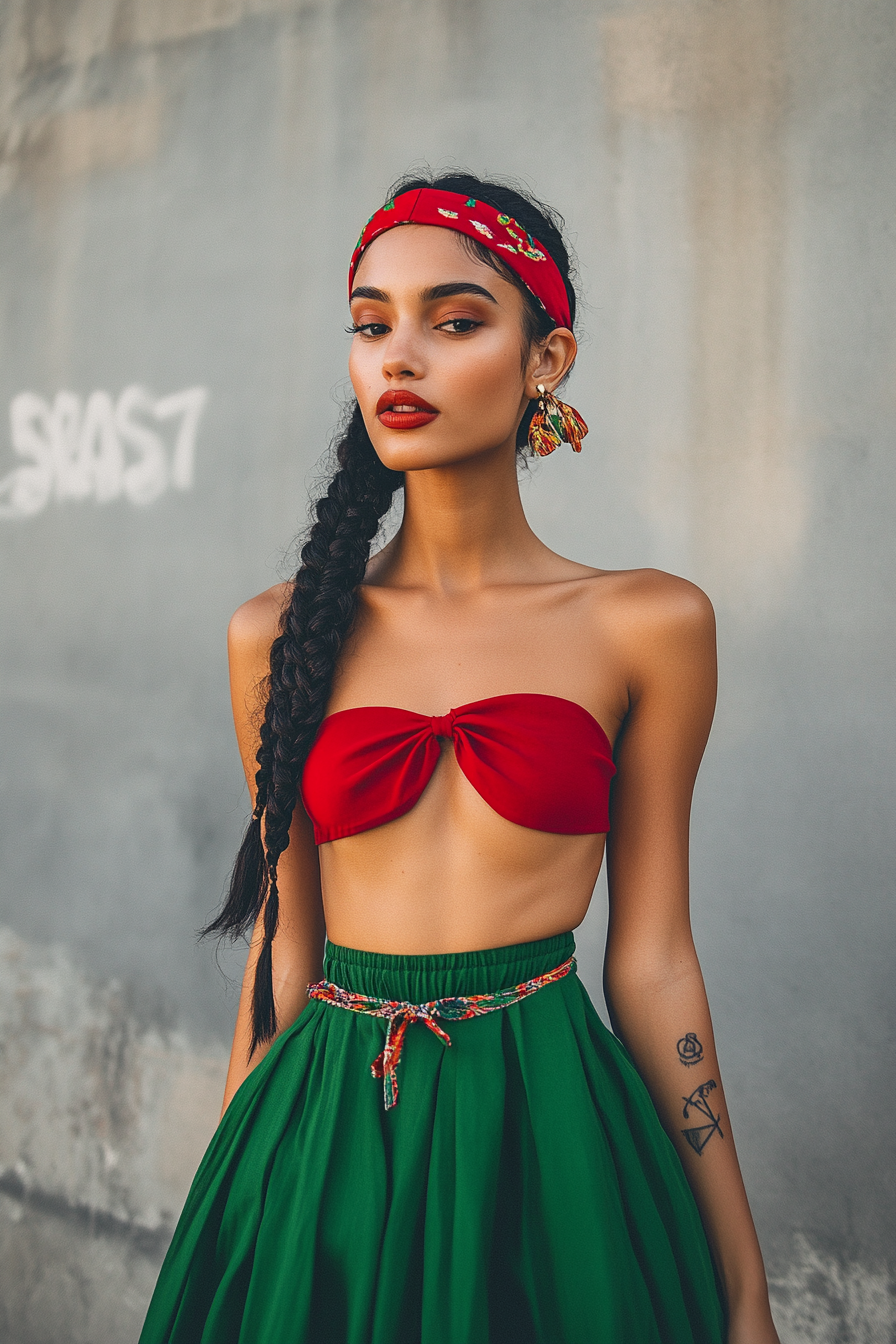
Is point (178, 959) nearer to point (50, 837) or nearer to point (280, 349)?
point (50, 837)

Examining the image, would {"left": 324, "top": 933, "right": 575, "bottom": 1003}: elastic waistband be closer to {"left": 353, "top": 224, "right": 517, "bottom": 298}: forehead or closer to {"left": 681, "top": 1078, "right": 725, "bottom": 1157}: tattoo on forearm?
{"left": 681, "top": 1078, "right": 725, "bottom": 1157}: tattoo on forearm

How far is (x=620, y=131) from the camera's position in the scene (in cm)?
262

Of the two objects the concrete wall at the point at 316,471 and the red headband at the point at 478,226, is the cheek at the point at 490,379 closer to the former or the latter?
the red headband at the point at 478,226

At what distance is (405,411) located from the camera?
4.13ft

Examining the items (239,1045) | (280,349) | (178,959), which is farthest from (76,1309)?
(280,349)

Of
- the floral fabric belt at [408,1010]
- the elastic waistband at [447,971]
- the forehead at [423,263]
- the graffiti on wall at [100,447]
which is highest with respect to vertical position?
the graffiti on wall at [100,447]

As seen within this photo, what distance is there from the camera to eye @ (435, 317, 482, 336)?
1279 mm

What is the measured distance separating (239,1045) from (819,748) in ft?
5.03

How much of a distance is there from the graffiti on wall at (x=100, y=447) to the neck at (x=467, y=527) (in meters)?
1.78

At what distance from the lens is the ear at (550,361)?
1.38 meters

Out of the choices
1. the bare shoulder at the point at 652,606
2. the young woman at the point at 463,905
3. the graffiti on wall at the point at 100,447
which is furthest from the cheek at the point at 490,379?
the graffiti on wall at the point at 100,447

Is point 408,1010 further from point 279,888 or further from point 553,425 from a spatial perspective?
point 553,425


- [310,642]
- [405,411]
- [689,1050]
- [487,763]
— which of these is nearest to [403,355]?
[405,411]

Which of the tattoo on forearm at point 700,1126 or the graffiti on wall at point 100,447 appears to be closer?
the tattoo on forearm at point 700,1126
